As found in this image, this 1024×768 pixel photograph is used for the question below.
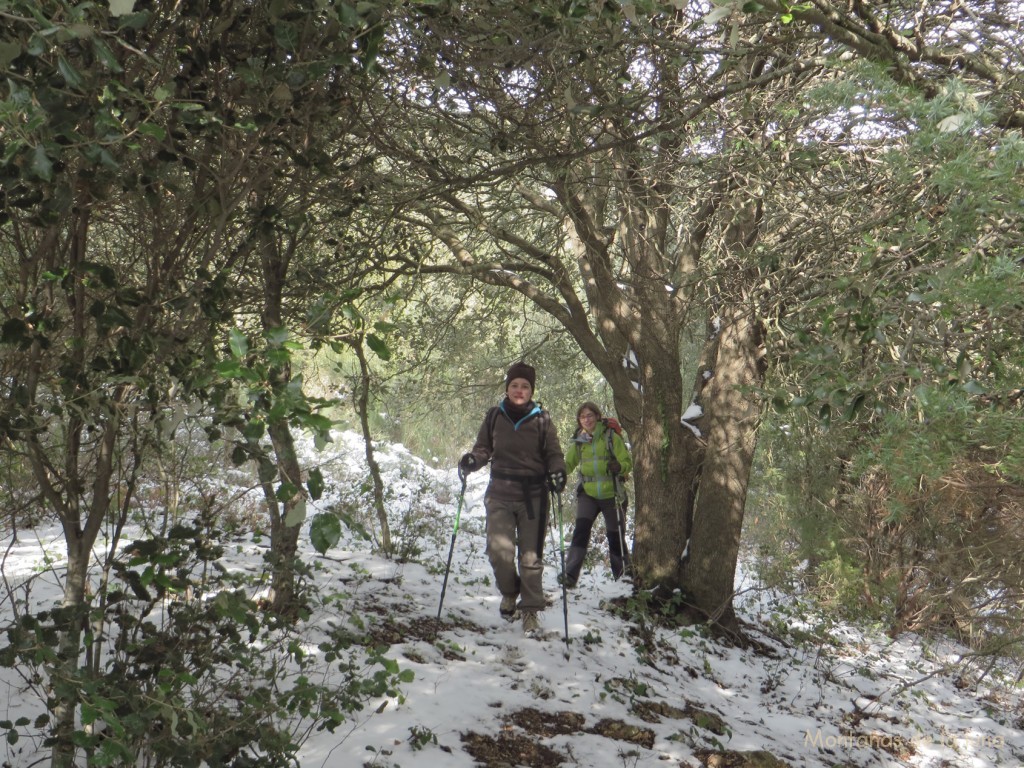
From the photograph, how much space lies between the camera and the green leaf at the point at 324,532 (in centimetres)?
185

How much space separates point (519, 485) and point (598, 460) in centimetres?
215

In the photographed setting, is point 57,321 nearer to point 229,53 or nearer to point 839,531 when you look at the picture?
point 229,53

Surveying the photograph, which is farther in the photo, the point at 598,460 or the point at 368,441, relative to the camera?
the point at 598,460

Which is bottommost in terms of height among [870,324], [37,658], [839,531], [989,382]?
[839,531]

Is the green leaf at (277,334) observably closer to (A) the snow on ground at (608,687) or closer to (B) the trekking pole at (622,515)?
(A) the snow on ground at (608,687)

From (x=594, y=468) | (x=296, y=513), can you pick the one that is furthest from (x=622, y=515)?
(x=296, y=513)

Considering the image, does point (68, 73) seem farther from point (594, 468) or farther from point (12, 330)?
point (594, 468)

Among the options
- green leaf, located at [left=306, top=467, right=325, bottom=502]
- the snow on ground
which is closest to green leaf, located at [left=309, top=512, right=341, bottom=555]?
green leaf, located at [left=306, top=467, right=325, bottom=502]

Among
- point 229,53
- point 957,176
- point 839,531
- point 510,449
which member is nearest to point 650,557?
point 510,449

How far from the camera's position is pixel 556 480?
6.64 meters

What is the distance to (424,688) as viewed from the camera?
491 centimetres

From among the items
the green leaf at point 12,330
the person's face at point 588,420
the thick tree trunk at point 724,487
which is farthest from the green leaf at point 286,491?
the person's face at point 588,420

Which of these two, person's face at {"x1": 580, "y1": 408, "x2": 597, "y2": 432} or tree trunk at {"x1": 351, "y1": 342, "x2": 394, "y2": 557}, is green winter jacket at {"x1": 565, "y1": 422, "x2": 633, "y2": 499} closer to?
person's face at {"x1": 580, "y1": 408, "x2": 597, "y2": 432}

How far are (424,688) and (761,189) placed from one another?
3921mm
